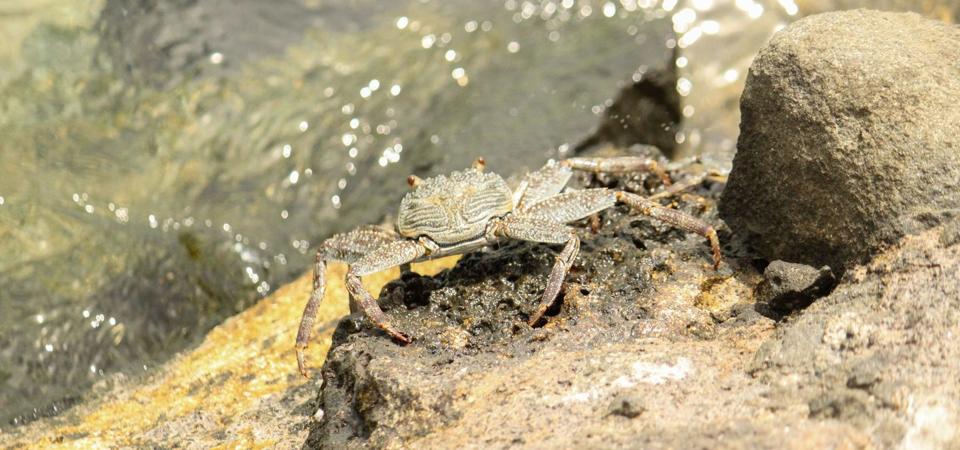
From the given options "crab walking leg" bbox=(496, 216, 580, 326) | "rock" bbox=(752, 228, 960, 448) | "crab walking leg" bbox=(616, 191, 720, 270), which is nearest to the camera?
"rock" bbox=(752, 228, 960, 448)

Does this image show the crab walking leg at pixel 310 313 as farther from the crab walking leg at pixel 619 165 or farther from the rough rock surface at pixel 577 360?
the crab walking leg at pixel 619 165

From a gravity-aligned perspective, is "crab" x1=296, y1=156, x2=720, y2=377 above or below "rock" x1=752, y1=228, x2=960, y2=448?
above

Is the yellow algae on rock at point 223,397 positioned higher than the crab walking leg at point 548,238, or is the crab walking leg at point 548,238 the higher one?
the crab walking leg at point 548,238

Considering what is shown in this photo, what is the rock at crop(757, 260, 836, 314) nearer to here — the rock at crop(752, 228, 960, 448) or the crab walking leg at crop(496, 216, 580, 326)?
the rock at crop(752, 228, 960, 448)

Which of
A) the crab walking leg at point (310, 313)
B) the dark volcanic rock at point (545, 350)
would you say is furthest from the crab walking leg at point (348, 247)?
the dark volcanic rock at point (545, 350)

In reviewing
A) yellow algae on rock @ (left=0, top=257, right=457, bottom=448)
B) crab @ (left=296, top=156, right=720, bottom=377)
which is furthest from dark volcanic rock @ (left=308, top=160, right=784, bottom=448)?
yellow algae on rock @ (left=0, top=257, right=457, bottom=448)

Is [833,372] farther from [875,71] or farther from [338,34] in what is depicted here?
[338,34]

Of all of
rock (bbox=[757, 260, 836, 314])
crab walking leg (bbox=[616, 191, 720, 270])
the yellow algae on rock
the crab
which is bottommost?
the yellow algae on rock

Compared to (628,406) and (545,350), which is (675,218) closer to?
(545,350)
